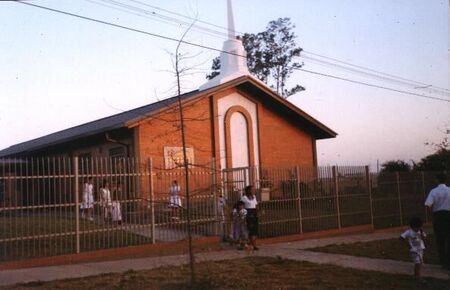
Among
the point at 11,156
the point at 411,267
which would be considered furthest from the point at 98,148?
the point at 411,267

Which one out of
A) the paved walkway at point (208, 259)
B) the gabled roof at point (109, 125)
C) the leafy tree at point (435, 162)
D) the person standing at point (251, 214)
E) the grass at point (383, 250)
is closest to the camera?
the paved walkway at point (208, 259)

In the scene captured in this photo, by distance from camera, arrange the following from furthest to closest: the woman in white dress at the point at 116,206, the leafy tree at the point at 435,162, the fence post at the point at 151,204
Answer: the leafy tree at the point at 435,162 → the fence post at the point at 151,204 → the woman in white dress at the point at 116,206

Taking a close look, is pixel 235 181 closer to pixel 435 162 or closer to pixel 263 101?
pixel 263 101

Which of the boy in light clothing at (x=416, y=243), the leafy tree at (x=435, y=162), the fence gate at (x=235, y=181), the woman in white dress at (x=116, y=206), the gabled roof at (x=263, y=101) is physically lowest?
the boy in light clothing at (x=416, y=243)

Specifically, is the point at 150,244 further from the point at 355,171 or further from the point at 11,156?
the point at 11,156

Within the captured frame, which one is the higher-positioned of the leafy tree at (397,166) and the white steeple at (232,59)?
the white steeple at (232,59)

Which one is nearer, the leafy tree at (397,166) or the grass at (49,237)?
the grass at (49,237)

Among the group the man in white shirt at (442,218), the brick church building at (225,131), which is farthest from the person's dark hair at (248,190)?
the brick church building at (225,131)

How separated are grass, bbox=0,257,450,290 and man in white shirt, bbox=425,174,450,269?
1.67m

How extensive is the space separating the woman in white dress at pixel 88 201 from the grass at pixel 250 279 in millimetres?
2286

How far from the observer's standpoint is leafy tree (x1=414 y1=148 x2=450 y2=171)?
29772 millimetres

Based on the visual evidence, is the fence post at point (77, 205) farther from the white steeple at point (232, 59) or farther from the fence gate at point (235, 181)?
the white steeple at point (232, 59)

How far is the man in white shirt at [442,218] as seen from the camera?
1167 centimetres

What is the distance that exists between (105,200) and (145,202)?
978 mm
